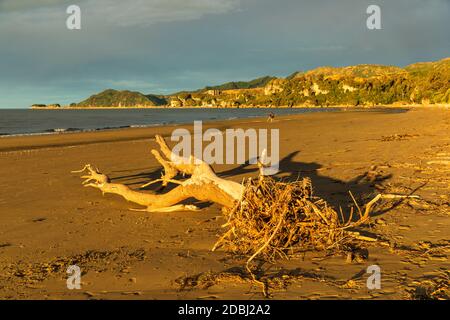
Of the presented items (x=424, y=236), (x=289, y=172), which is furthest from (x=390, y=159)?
(x=424, y=236)

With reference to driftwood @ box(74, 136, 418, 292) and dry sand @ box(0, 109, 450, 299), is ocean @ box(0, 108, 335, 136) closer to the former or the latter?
dry sand @ box(0, 109, 450, 299)

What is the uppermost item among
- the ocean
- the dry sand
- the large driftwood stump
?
the ocean

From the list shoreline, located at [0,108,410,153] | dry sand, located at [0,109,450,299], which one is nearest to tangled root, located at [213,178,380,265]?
dry sand, located at [0,109,450,299]

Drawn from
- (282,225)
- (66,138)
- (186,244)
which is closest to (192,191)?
(186,244)

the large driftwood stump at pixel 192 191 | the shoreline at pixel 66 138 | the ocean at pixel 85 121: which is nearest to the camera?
the large driftwood stump at pixel 192 191

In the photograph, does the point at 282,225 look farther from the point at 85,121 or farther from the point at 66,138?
the point at 85,121

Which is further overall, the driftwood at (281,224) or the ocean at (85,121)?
the ocean at (85,121)

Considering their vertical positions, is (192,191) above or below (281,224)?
above

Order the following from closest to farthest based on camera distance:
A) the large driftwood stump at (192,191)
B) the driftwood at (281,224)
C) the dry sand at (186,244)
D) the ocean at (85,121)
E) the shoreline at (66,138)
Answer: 1. the dry sand at (186,244)
2. the driftwood at (281,224)
3. the large driftwood stump at (192,191)
4. the shoreline at (66,138)
5. the ocean at (85,121)

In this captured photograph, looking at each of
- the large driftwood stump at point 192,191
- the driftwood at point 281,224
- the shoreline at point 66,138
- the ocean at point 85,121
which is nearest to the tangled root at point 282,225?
the driftwood at point 281,224

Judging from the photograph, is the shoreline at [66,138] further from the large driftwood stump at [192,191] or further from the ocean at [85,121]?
the large driftwood stump at [192,191]

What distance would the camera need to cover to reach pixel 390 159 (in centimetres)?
1291
